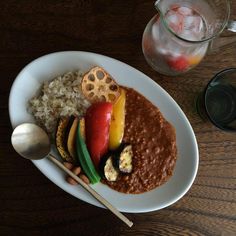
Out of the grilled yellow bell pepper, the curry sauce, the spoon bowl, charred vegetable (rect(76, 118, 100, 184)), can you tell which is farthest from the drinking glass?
the spoon bowl

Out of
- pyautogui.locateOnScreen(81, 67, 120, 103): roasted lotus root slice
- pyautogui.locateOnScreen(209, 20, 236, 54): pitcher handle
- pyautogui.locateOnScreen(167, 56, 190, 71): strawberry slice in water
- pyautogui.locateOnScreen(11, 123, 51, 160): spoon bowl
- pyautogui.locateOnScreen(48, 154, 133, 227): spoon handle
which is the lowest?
pyautogui.locateOnScreen(48, 154, 133, 227): spoon handle

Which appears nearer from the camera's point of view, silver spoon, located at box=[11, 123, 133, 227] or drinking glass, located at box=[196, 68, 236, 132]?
silver spoon, located at box=[11, 123, 133, 227]

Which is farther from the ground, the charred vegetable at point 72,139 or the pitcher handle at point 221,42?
the pitcher handle at point 221,42

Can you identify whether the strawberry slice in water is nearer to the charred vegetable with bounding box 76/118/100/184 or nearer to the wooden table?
the wooden table

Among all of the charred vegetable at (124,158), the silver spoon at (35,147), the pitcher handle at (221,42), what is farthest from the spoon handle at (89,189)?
the pitcher handle at (221,42)

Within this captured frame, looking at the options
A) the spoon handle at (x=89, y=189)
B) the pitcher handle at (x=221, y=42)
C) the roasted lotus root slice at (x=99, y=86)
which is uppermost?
the pitcher handle at (x=221, y=42)

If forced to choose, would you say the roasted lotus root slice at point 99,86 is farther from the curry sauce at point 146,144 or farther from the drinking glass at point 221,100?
the drinking glass at point 221,100
